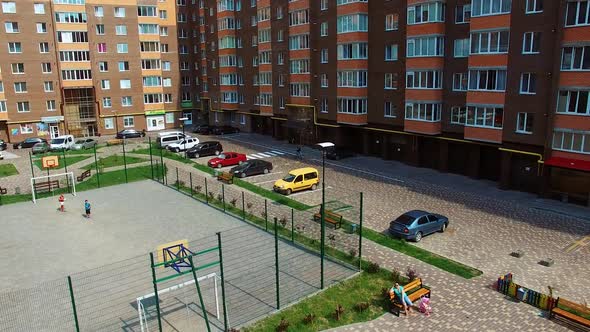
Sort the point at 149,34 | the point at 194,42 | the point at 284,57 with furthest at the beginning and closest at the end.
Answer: the point at 194,42 < the point at 149,34 < the point at 284,57

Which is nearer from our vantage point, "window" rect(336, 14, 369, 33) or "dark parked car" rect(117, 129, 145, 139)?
"window" rect(336, 14, 369, 33)

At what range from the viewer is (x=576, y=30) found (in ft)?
96.1

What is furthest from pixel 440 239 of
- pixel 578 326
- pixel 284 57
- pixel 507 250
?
pixel 284 57

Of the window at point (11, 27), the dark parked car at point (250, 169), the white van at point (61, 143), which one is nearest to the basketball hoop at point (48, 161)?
the dark parked car at point (250, 169)

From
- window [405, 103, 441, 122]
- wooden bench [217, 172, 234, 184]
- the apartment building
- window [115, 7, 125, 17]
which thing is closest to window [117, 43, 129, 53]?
the apartment building

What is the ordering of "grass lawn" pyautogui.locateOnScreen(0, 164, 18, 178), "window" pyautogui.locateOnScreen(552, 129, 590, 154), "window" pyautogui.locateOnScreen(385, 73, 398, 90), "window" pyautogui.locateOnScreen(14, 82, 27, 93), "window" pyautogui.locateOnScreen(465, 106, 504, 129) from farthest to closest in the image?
"window" pyautogui.locateOnScreen(14, 82, 27, 93), "window" pyautogui.locateOnScreen(385, 73, 398, 90), "grass lawn" pyautogui.locateOnScreen(0, 164, 18, 178), "window" pyautogui.locateOnScreen(465, 106, 504, 129), "window" pyautogui.locateOnScreen(552, 129, 590, 154)

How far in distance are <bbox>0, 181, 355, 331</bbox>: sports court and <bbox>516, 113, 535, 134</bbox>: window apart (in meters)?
19.7

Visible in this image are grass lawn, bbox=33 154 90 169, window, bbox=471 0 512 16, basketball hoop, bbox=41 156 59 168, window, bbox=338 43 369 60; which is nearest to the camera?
window, bbox=471 0 512 16

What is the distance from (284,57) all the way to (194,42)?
28277 millimetres

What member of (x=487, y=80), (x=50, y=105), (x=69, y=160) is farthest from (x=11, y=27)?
(x=487, y=80)

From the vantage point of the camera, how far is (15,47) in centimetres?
6269

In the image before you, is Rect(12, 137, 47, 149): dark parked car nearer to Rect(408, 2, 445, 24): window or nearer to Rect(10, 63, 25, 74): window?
Rect(10, 63, 25, 74): window

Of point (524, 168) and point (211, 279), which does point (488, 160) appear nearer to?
point (524, 168)

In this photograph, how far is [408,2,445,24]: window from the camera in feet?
128
